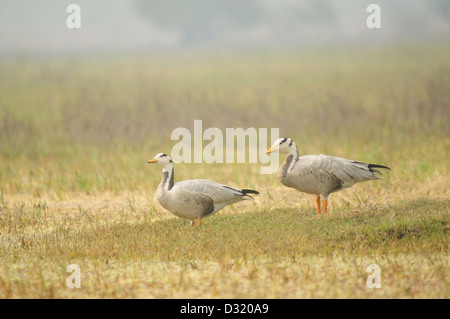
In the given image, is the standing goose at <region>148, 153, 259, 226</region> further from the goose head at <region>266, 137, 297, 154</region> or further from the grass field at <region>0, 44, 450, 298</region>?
the goose head at <region>266, 137, 297, 154</region>

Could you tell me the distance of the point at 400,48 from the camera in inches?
2530

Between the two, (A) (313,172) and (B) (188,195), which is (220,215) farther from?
(A) (313,172)

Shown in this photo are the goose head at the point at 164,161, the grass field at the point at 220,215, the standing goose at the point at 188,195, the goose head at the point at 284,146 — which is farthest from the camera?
the goose head at the point at 284,146

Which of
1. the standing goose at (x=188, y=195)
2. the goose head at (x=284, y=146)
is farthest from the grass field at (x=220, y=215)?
the goose head at (x=284, y=146)

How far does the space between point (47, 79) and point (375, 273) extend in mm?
39956

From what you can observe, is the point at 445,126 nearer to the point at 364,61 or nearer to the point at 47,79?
the point at 47,79

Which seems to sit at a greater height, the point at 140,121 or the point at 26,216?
the point at 140,121

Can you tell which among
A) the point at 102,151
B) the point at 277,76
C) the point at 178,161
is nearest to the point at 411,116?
the point at 178,161

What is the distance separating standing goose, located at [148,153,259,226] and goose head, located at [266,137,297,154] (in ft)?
3.32

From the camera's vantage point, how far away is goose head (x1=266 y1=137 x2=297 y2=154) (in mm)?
8961

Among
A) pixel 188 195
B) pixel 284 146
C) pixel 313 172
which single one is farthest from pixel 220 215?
pixel 313 172

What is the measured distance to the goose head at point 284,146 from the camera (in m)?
8.96

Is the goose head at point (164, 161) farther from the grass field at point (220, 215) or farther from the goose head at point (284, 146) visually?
the goose head at point (284, 146)

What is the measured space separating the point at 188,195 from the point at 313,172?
7.34 feet
